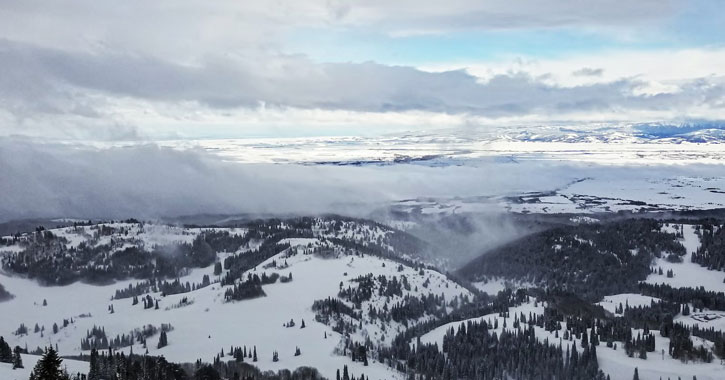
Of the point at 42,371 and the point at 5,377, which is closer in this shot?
the point at 42,371

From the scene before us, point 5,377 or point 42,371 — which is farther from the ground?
point 42,371
